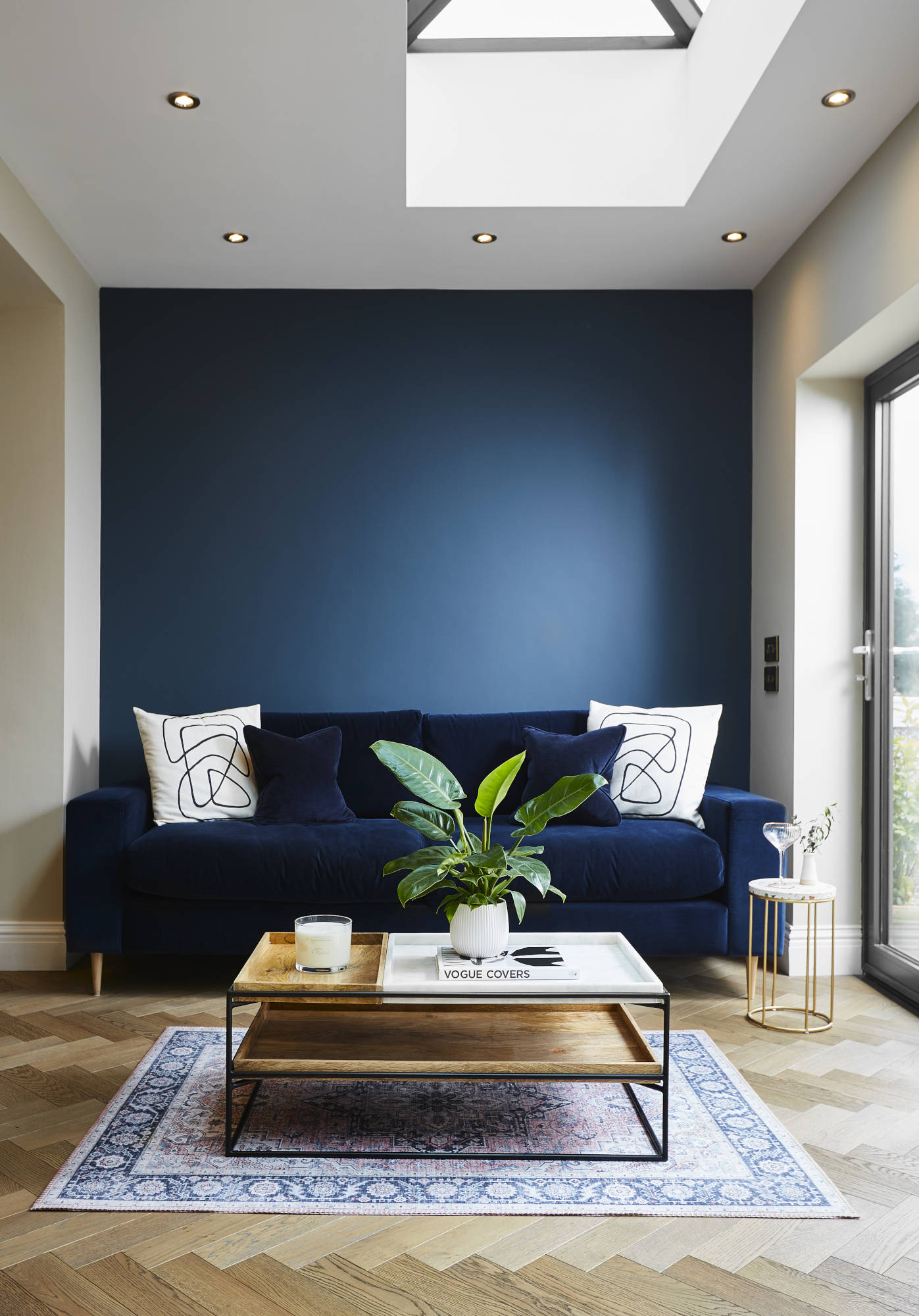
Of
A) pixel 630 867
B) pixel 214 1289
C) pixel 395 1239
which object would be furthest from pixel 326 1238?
pixel 630 867

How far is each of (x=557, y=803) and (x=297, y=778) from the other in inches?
59.3

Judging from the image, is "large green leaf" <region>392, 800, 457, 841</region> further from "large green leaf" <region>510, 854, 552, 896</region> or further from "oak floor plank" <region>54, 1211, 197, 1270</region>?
"oak floor plank" <region>54, 1211, 197, 1270</region>

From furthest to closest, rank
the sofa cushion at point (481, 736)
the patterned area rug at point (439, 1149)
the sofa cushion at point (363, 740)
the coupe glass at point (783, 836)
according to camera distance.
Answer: the sofa cushion at point (481, 736) → the sofa cushion at point (363, 740) → the coupe glass at point (783, 836) → the patterned area rug at point (439, 1149)

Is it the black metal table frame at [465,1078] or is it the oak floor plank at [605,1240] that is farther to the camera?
the black metal table frame at [465,1078]

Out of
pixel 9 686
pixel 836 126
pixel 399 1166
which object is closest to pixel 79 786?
pixel 9 686

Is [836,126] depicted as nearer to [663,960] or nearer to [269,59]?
[269,59]

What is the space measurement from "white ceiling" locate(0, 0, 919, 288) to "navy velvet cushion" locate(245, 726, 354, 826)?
6.07 ft

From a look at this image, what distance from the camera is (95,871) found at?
349 cm

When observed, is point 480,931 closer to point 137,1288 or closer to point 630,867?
point 137,1288

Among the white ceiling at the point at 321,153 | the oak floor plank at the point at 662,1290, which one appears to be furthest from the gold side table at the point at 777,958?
the white ceiling at the point at 321,153

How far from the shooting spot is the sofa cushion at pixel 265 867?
11.3 feet

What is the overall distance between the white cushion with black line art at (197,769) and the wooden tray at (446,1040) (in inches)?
48.9

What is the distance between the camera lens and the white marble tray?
7.32 ft

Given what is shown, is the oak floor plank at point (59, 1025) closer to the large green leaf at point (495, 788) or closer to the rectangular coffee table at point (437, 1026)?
the rectangular coffee table at point (437, 1026)
